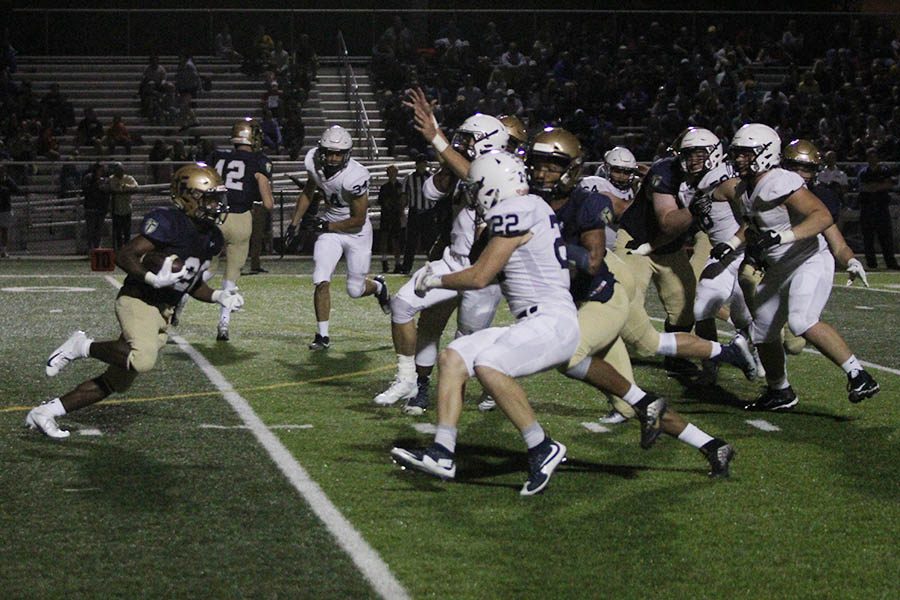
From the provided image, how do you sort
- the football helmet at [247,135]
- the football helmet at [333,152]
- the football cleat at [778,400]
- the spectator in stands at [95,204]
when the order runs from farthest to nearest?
Result: the spectator in stands at [95,204] < the football helmet at [247,135] < the football helmet at [333,152] < the football cleat at [778,400]

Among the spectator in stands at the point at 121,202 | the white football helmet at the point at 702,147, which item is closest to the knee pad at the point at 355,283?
the white football helmet at the point at 702,147

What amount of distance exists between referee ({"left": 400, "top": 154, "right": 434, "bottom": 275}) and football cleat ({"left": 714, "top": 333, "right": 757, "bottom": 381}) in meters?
9.81

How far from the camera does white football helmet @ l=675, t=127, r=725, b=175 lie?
8227mm

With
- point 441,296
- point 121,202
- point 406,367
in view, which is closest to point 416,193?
point 121,202

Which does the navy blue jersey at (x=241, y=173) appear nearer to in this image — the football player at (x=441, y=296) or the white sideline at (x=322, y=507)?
the white sideline at (x=322, y=507)

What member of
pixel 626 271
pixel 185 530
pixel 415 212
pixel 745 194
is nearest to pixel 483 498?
pixel 185 530

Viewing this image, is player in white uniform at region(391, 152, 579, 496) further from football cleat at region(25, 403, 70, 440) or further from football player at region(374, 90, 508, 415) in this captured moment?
football cleat at region(25, 403, 70, 440)

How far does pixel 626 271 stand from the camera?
684cm

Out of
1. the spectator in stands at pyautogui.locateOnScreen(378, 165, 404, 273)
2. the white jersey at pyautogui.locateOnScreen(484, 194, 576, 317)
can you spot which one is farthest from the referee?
the white jersey at pyautogui.locateOnScreen(484, 194, 576, 317)

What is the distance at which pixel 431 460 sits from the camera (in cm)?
550

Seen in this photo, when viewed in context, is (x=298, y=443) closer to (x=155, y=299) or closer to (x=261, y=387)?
(x=155, y=299)

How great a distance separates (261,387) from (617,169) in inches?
112

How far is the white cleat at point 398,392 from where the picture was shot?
7.81 meters

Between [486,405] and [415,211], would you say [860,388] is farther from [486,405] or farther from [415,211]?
[415,211]
